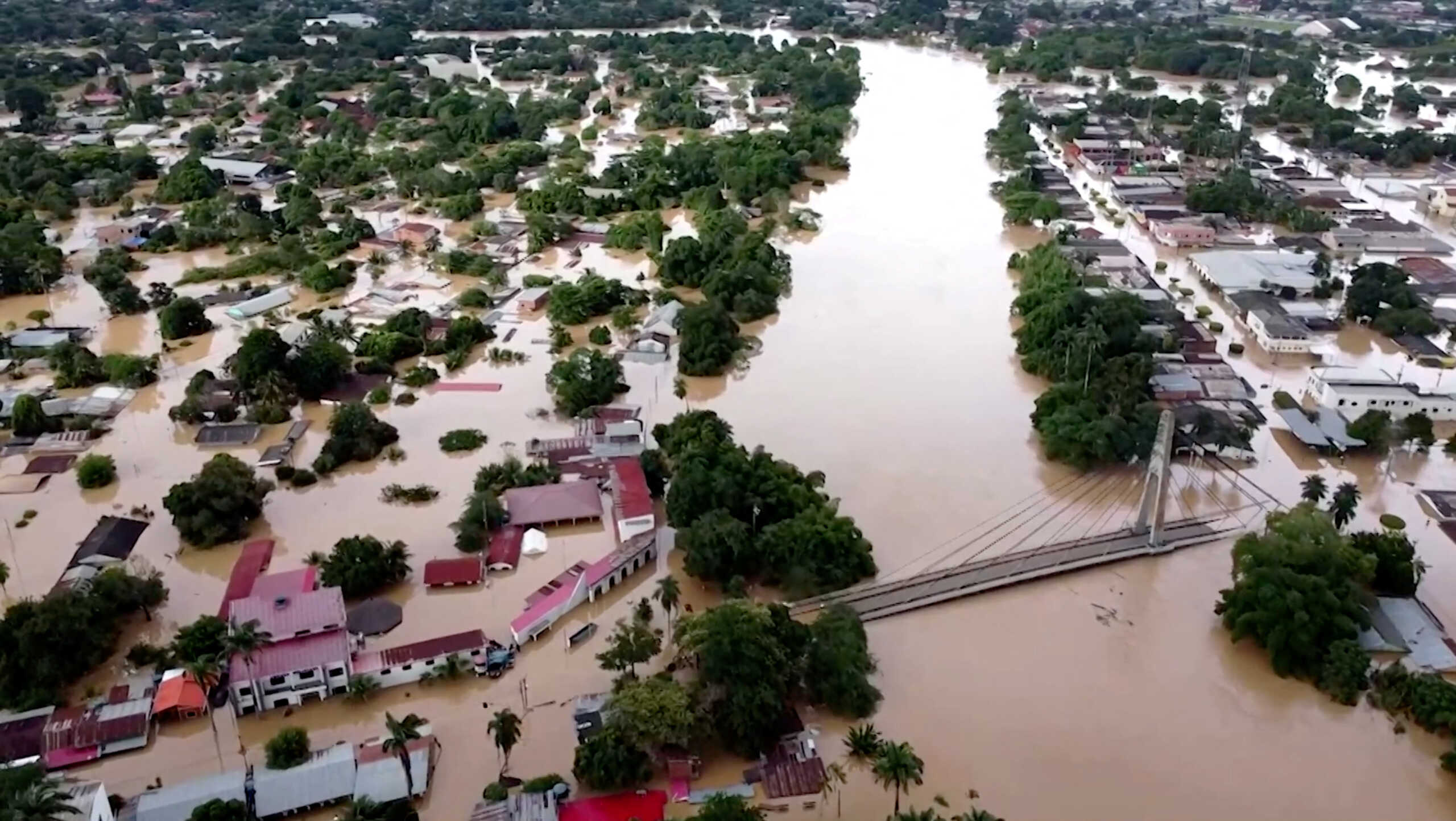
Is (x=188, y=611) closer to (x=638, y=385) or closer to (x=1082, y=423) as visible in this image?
(x=638, y=385)

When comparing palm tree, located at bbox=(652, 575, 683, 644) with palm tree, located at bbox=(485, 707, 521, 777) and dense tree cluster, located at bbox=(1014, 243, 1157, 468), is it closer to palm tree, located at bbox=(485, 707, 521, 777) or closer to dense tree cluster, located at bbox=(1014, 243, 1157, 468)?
palm tree, located at bbox=(485, 707, 521, 777)

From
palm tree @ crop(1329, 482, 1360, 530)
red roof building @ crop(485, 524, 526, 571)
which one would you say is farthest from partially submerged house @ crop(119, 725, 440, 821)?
palm tree @ crop(1329, 482, 1360, 530)

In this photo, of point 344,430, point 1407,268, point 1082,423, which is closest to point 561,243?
point 344,430

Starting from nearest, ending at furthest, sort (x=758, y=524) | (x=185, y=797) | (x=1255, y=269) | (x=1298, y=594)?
(x=185, y=797), (x=1298, y=594), (x=758, y=524), (x=1255, y=269)

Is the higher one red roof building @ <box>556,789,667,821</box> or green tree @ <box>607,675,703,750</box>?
green tree @ <box>607,675,703,750</box>

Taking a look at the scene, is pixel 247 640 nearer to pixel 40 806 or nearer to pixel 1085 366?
pixel 40 806

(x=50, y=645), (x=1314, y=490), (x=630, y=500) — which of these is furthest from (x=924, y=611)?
(x=50, y=645)
